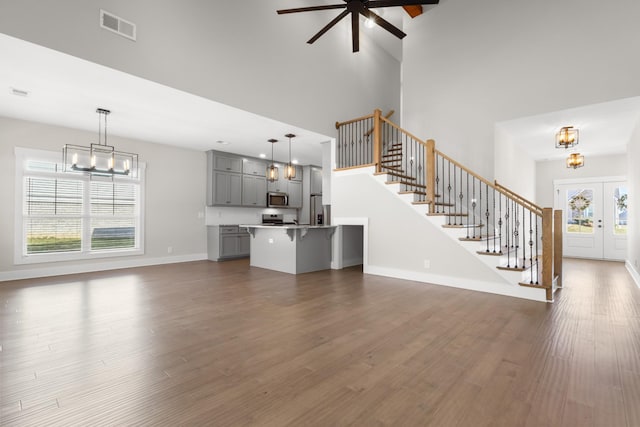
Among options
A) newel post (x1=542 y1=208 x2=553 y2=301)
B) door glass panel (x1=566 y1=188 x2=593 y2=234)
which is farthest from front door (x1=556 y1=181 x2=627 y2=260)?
newel post (x1=542 y1=208 x2=553 y2=301)

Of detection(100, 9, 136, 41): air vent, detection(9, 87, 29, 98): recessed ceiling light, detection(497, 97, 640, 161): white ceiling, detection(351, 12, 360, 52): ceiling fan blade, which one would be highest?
detection(351, 12, 360, 52): ceiling fan blade

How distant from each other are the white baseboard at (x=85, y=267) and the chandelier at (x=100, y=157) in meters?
1.83

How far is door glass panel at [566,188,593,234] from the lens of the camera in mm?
8016

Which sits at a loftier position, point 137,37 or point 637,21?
point 637,21

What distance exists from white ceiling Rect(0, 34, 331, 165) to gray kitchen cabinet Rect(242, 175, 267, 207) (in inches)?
53.0

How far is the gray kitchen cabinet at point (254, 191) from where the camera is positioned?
27.6ft

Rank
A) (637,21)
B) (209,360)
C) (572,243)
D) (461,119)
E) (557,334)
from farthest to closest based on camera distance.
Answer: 1. (572,243)
2. (461,119)
3. (637,21)
4. (557,334)
5. (209,360)

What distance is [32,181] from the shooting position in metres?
5.54

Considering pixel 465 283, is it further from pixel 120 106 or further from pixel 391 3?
pixel 120 106

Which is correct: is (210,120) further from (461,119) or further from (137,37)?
(461,119)

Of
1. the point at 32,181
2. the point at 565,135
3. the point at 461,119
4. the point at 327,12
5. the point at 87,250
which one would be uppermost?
the point at 327,12

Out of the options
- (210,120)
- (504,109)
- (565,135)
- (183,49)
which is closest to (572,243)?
(565,135)

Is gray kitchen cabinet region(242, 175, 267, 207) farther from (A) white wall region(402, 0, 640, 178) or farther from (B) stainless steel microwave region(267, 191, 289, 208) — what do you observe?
(A) white wall region(402, 0, 640, 178)

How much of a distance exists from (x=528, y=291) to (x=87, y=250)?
7.58 meters
